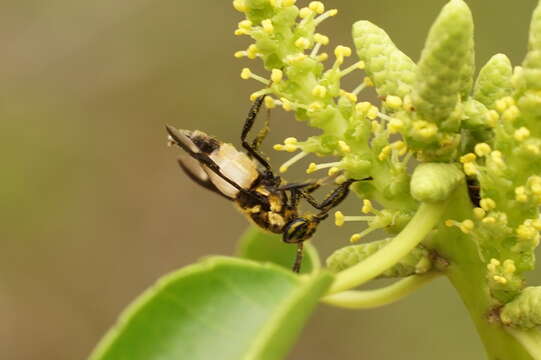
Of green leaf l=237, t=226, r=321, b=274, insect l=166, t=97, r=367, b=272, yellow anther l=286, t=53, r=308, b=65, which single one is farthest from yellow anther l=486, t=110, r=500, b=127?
green leaf l=237, t=226, r=321, b=274

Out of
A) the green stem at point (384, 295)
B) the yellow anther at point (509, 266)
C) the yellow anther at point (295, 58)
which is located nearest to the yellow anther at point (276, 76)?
the yellow anther at point (295, 58)

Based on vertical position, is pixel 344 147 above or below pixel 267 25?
below

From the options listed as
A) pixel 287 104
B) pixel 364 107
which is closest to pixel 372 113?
pixel 364 107

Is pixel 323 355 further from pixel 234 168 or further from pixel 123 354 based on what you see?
pixel 123 354

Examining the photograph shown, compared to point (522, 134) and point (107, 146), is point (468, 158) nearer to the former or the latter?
point (522, 134)

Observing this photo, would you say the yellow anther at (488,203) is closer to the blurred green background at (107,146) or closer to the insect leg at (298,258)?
the insect leg at (298,258)

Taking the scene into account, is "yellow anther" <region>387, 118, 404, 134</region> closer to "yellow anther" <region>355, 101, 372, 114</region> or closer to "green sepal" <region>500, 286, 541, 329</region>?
"yellow anther" <region>355, 101, 372, 114</region>
